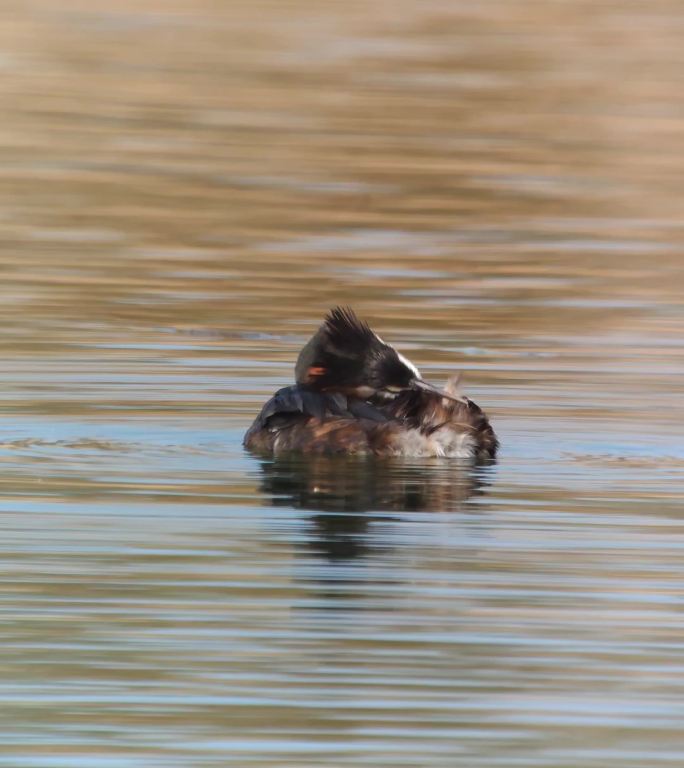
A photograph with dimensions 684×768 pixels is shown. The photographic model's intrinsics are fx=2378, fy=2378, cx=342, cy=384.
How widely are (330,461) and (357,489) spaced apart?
0.64 meters

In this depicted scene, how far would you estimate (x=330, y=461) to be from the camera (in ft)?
34.8

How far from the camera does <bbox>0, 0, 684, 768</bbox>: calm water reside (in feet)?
21.9

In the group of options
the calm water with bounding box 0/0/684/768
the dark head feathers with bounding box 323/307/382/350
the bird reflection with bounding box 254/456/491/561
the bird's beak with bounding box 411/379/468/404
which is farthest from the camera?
the dark head feathers with bounding box 323/307/382/350

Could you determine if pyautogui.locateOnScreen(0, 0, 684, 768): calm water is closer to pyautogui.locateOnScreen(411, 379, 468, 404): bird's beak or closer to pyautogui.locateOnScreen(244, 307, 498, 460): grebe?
pyautogui.locateOnScreen(244, 307, 498, 460): grebe

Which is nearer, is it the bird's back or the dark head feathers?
the bird's back

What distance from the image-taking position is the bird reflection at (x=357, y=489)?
9023 mm

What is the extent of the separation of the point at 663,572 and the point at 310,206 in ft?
43.4

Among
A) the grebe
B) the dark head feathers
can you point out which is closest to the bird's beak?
the grebe

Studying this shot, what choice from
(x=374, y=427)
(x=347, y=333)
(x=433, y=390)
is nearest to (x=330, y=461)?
(x=374, y=427)

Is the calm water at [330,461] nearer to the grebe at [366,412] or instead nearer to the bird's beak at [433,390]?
the grebe at [366,412]

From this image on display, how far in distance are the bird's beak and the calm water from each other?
0.30 meters

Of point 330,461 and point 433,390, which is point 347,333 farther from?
point 330,461

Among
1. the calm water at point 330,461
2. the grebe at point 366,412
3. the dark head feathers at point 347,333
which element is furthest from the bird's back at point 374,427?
the dark head feathers at point 347,333

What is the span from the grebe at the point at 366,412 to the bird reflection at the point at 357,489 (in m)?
0.09
